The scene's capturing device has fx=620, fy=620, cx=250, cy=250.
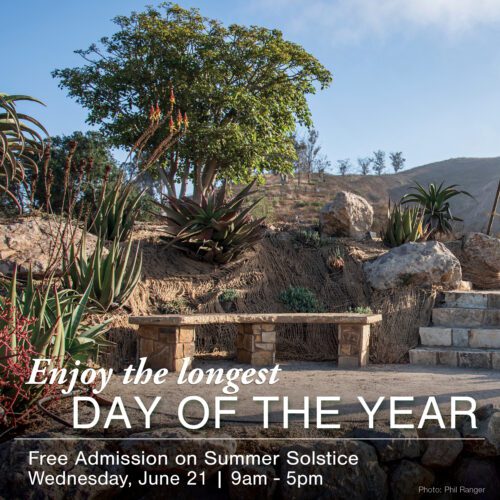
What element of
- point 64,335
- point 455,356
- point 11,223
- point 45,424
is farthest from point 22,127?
point 455,356

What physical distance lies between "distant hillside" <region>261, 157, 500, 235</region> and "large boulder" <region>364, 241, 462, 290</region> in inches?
443

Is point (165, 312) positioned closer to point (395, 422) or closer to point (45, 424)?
point (45, 424)

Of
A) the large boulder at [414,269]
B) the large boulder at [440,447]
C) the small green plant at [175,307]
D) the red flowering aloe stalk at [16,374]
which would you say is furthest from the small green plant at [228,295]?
the large boulder at [440,447]

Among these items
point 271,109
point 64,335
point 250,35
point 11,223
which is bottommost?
point 64,335

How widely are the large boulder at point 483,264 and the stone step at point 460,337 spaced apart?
3.31m

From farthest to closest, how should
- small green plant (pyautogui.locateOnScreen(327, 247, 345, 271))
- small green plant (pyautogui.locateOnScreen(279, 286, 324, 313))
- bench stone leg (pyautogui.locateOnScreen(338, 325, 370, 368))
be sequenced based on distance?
small green plant (pyautogui.locateOnScreen(327, 247, 345, 271)) → small green plant (pyautogui.locateOnScreen(279, 286, 324, 313)) → bench stone leg (pyautogui.locateOnScreen(338, 325, 370, 368))

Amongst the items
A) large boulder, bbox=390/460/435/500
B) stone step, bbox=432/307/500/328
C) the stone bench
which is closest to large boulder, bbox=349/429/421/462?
large boulder, bbox=390/460/435/500

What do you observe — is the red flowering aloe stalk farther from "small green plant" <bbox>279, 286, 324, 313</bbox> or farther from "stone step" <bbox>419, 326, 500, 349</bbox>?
"stone step" <bbox>419, 326, 500, 349</bbox>

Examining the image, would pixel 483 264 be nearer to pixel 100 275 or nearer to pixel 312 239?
pixel 312 239

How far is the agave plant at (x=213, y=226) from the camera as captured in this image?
8.26 metres

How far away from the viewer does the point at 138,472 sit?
3.81 metres

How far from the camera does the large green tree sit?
59.8 feet

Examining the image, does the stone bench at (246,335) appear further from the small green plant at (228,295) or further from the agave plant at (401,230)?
the agave plant at (401,230)

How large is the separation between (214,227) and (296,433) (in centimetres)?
455
